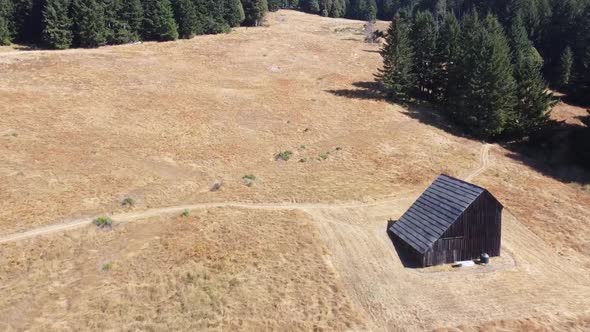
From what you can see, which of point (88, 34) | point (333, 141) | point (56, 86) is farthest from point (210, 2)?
point (333, 141)

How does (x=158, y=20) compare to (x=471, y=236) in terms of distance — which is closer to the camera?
(x=471, y=236)

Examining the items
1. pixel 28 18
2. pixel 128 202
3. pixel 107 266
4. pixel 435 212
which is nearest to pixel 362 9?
pixel 28 18

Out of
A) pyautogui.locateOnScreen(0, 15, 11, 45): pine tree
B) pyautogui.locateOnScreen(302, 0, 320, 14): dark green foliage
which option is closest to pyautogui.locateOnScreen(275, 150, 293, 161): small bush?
pyautogui.locateOnScreen(0, 15, 11, 45): pine tree

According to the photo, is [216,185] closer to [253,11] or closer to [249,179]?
[249,179]

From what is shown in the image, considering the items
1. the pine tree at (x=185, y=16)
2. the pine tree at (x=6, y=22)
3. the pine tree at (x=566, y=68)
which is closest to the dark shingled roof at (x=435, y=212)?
the pine tree at (x=566, y=68)

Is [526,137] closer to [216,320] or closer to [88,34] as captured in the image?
[216,320]

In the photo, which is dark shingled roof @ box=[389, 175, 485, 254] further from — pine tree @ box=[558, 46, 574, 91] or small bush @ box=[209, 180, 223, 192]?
pine tree @ box=[558, 46, 574, 91]

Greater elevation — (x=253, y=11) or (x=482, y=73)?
(x=253, y=11)
